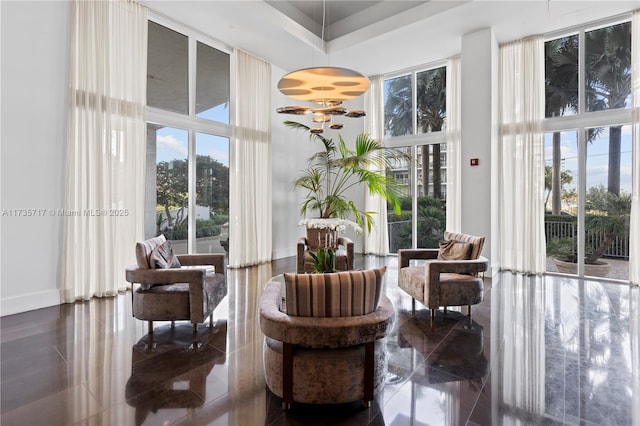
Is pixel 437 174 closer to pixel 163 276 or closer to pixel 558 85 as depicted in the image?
pixel 558 85

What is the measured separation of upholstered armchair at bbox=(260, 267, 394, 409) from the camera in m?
2.00

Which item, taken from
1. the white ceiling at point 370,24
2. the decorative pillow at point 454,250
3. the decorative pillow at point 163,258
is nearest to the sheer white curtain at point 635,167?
the white ceiling at point 370,24

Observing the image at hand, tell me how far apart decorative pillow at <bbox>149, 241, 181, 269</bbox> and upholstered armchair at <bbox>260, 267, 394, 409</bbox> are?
1.76 m

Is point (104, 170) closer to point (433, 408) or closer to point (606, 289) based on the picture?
point (433, 408)

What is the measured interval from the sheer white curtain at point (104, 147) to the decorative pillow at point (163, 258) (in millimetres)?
1458

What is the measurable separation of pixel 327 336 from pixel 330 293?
246 millimetres

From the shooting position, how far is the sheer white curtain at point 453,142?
6.76 metres

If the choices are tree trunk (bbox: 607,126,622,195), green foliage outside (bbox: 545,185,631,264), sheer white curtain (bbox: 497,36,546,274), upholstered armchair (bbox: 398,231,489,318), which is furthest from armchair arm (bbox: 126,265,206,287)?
tree trunk (bbox: 607,126,622,195)

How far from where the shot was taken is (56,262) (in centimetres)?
423

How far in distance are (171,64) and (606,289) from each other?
25.2 feet

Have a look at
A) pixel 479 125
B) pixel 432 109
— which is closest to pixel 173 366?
pixel 479 125

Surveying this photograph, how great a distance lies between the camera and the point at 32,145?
3977 mm

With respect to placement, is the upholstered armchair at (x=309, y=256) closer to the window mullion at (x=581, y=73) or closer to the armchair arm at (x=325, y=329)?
the armchair arm at (x=325, y=329)

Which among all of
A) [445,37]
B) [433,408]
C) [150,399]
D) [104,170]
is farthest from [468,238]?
[104,170]
